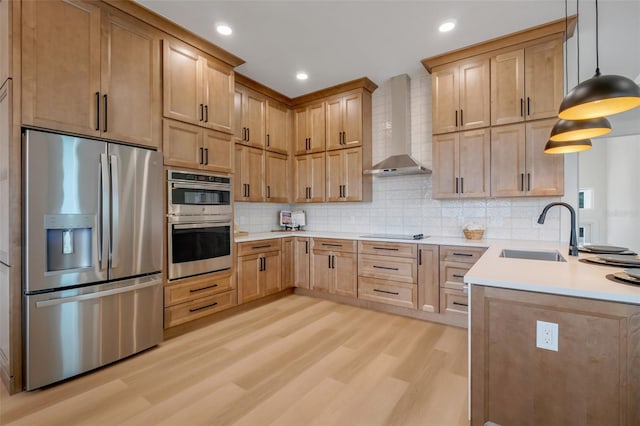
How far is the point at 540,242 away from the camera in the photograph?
3049 mm

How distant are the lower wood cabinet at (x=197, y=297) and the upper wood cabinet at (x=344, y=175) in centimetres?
190

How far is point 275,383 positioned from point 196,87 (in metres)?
2.85

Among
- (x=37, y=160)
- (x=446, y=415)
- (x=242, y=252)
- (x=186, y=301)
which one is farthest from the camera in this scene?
(x=242, y=252)

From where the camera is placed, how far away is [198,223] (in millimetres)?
2980

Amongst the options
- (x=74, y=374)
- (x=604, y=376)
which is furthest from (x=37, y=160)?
(x=604, y=376)

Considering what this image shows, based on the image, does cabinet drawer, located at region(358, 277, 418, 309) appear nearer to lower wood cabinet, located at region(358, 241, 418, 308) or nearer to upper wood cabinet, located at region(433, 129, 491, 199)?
lower wood cabinet, located at region(358, 241, 418, 308)

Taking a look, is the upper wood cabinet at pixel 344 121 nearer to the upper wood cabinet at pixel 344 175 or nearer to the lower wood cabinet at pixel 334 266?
the upper wood cabinet at pixel 344 175

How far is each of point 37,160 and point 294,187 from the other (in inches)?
124

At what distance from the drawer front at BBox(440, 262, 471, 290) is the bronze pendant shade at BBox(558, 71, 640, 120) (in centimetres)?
180

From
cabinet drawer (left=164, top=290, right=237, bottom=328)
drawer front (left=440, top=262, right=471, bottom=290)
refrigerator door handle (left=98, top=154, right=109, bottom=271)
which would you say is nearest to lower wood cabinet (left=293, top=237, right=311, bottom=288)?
cabinet drawer (left=164, top=290, right=237, bottom=328)

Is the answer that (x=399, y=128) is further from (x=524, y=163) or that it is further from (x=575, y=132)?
(x=575, y=132)

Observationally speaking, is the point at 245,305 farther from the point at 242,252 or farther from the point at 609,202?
the point at 609,202

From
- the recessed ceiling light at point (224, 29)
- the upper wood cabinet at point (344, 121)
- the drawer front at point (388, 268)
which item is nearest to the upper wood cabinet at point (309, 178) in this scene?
the upper wood cabinet at point (344, 121)

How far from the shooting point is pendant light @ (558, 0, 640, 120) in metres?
1.33
